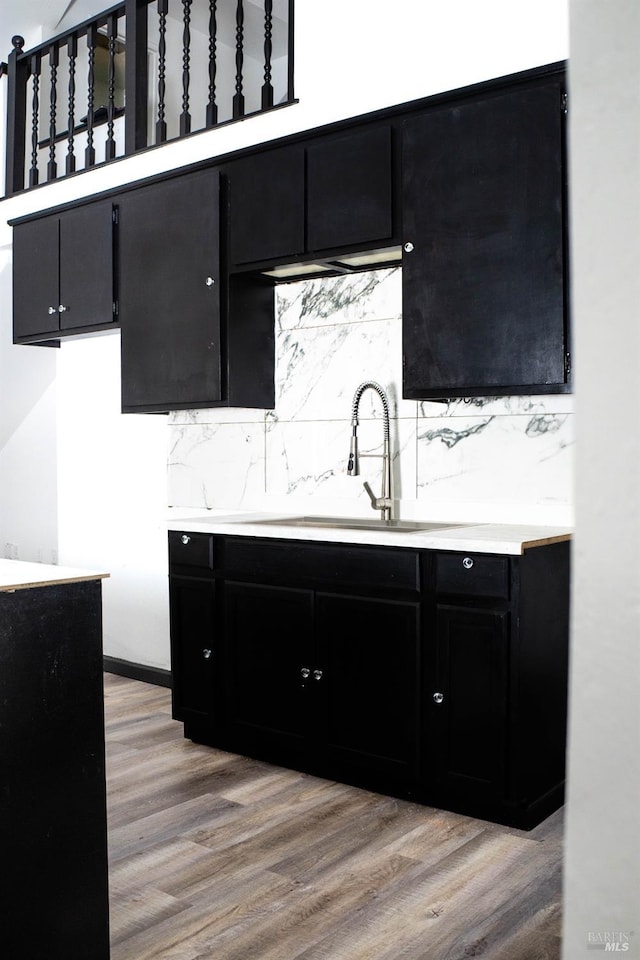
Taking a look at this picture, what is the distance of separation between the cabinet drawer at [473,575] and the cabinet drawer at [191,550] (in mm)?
1081

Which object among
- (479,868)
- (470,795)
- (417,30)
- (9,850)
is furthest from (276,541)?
(417,30)

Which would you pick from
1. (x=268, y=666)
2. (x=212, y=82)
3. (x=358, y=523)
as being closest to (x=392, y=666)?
(x=268, y=666)

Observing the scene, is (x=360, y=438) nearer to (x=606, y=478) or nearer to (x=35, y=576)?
(x=35, y=576)

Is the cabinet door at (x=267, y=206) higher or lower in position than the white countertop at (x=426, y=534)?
higher

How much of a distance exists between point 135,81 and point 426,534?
3053 mm

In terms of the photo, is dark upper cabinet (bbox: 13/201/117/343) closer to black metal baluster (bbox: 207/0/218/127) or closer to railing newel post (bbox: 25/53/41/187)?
railing newel post (bbox: 25/53/41/187)

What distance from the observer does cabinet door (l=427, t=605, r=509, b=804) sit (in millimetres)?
2785

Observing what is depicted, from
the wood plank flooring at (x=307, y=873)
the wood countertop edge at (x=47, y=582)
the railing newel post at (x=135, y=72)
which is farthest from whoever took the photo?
the railing newel post at (x=135, y=72)

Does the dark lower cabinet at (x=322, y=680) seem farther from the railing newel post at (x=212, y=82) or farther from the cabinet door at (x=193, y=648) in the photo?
the railing newel post at (x=212, y=82)

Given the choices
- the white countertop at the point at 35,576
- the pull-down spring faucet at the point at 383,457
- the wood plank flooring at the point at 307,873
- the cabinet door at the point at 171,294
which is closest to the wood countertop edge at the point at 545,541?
the pull-down spring faucet at the point at 383,457

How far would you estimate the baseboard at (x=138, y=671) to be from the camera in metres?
4.65

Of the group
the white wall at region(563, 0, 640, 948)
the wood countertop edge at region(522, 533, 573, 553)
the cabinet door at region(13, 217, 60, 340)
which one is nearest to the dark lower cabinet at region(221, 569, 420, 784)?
the wood countertop edge at region(522, 533, 573, 553)

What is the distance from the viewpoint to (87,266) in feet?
14.6

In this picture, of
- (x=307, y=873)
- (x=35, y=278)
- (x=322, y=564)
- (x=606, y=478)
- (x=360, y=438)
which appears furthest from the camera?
(x=35, y=278)
